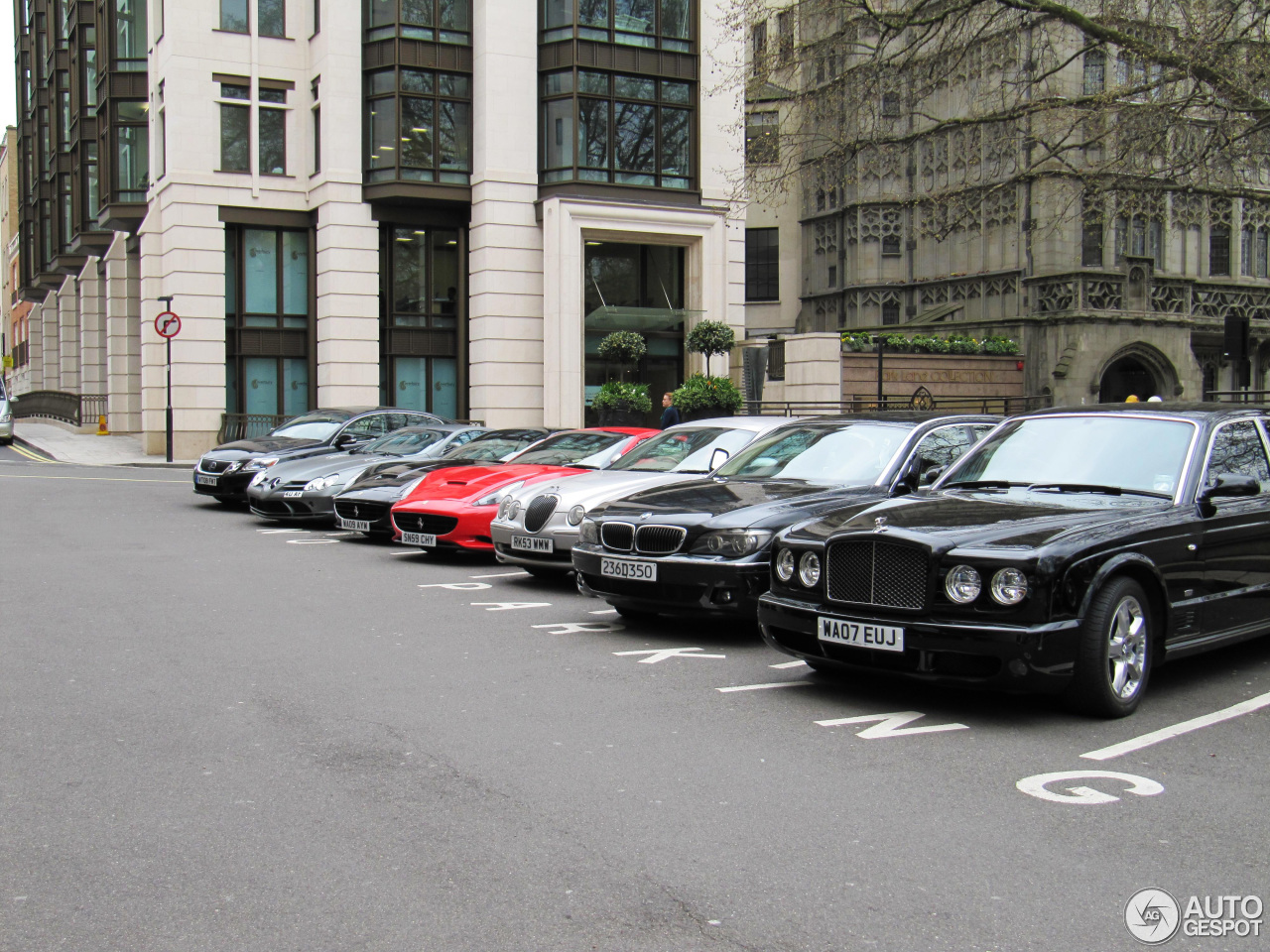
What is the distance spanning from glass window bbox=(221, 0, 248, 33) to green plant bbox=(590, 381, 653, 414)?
14.1 m

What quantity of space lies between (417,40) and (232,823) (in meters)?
30.5

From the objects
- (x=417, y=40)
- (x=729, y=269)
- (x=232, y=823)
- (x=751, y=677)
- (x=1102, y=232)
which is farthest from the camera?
(x=1102, y=232)

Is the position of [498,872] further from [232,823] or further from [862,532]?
[862,532]

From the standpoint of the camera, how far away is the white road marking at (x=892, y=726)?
5977mm

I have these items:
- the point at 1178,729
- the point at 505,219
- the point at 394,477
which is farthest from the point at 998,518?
the point at 505,219

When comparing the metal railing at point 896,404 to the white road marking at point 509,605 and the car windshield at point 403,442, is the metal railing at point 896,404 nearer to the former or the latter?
the car windshield at point 403,442

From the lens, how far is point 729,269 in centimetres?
3462

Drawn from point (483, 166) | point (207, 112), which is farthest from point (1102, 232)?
point (207, 112)

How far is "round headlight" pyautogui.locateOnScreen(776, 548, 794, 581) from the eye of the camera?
6.88 m

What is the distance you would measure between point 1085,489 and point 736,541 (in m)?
2.22

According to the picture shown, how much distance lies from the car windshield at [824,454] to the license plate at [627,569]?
152 centimetres

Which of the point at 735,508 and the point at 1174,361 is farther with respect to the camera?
the point at 1174,361

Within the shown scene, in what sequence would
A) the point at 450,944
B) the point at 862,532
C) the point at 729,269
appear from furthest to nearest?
the point at 729,269 → the point at 862,532 → the point at 450,944

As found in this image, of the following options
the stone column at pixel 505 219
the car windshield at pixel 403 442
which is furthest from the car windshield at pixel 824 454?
the stone column at pixel 505 219
